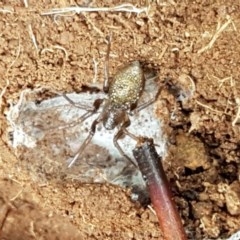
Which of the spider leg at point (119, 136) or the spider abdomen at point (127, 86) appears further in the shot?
the spider leg at point (119, 136)

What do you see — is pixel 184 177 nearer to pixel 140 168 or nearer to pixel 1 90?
pixel 140 168

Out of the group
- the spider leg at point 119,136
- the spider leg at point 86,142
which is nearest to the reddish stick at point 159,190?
the spider leg at point 119,136

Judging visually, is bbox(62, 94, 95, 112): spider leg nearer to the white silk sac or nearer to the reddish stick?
the white silk sac

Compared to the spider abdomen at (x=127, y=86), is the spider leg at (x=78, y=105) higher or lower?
lower

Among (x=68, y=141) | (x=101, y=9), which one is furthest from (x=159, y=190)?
(x=101, y=9)

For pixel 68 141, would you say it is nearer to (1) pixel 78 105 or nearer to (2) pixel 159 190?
(1) pixel 78 105

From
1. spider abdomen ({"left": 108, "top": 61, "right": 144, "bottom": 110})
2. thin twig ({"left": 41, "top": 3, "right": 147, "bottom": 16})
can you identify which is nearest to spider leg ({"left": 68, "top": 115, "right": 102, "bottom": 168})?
spider abdomen ({"left": 108, "top": 61, "right": 144, "bottom": 110})

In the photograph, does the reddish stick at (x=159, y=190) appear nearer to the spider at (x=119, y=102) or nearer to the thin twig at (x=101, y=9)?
the spider at (x=119, y=102)
